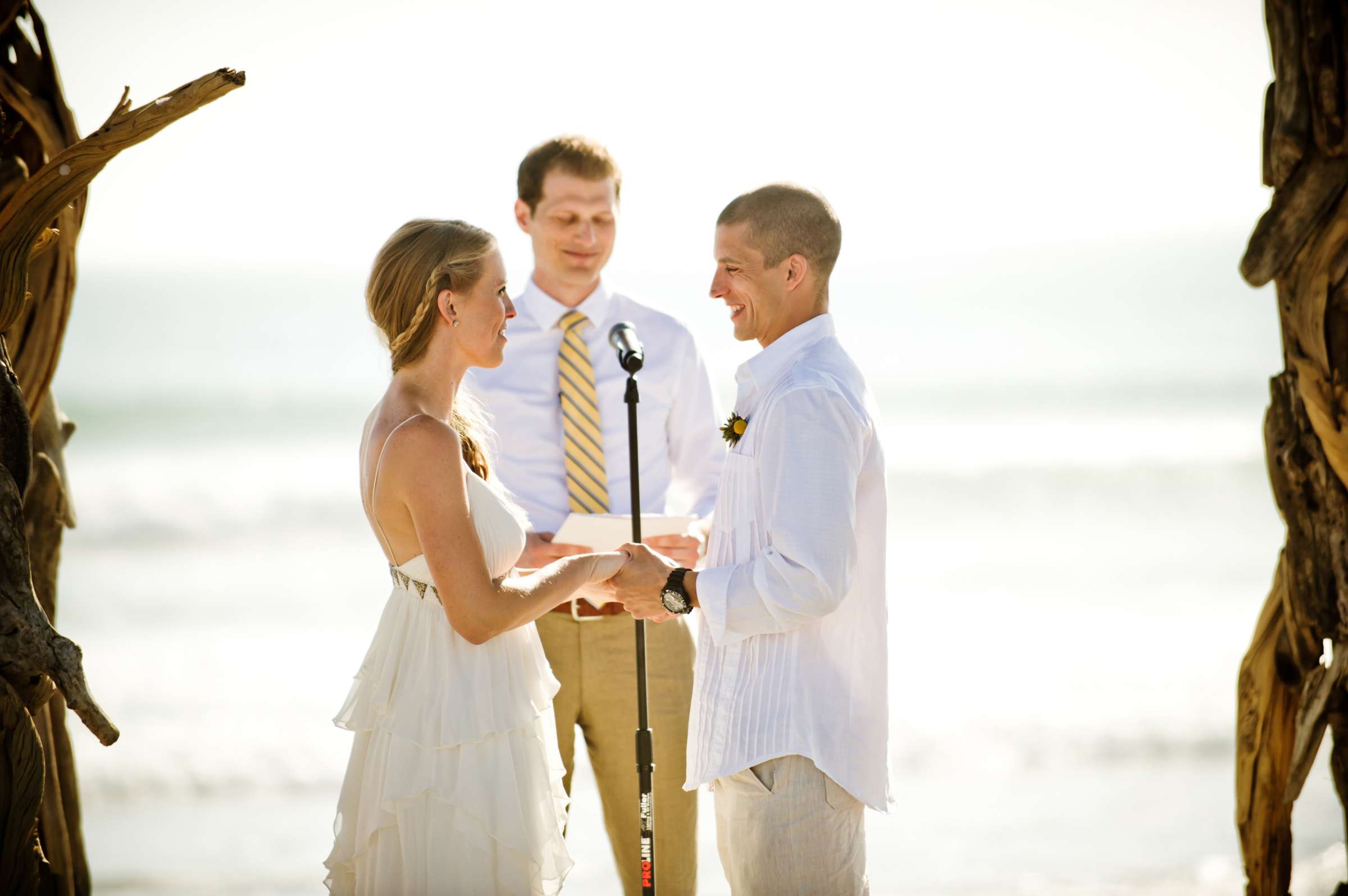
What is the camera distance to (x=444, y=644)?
8.98 feet

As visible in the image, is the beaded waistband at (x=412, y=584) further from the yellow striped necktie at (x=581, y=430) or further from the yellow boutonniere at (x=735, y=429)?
the yellow striped necktie at (x=581, y=430)

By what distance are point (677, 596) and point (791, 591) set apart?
14.4 inches

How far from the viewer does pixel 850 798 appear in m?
2.68

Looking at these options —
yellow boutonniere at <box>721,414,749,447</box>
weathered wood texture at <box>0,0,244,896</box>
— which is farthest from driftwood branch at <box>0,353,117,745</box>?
yellow boutonniere at <box>721,414,749,447</box>

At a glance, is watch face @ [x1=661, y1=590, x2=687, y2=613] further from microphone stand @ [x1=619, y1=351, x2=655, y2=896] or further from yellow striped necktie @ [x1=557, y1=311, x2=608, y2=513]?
yellow striped necktie @ [x1=557, y1=311, x2=608, y2=513]

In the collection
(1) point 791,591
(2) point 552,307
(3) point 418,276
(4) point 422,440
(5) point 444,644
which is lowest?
(5) point 444,644

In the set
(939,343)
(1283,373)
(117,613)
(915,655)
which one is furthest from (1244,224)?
(1283,373)

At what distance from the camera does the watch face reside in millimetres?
2807

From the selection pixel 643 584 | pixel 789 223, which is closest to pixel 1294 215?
pixel 789 223

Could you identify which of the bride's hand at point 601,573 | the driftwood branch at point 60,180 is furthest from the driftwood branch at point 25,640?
the bride's hand at point 601,573

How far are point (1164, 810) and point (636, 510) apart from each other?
397cm

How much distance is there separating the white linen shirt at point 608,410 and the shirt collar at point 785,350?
117 centimetres

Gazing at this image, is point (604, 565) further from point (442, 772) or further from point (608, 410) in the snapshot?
point (608, 410)

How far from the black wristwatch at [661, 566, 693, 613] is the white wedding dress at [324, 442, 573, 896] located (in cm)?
36
